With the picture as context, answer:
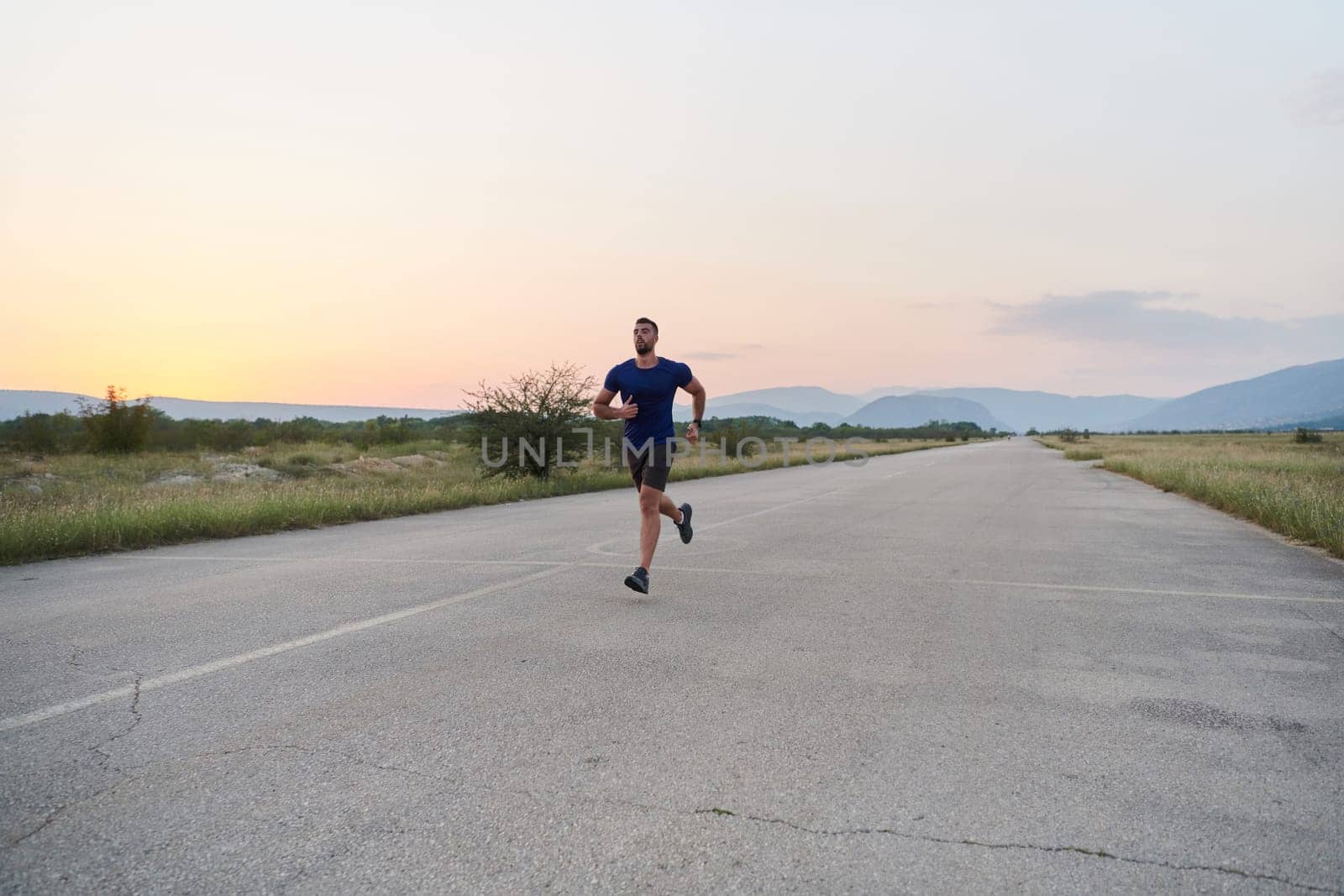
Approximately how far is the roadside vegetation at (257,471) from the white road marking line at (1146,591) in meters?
9.21

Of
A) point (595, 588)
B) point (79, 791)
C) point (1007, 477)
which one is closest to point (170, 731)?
point (79, 791)

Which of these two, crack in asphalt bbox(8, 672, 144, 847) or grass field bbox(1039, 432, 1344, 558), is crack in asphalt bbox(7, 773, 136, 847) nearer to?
crack in asphalt bbox(8, 672, 144, 847)

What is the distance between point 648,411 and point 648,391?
0.17 m

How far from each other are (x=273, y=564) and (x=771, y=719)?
20.9 feet

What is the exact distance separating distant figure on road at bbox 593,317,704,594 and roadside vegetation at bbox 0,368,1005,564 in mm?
6680

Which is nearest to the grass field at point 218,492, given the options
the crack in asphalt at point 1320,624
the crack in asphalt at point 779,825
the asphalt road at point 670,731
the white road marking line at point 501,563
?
the white road marking line at point 501,563

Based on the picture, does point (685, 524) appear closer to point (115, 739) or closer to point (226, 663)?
point (226, 663)

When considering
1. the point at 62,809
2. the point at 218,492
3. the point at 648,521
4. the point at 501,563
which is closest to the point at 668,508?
the point at 648,521

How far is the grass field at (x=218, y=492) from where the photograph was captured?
980 centimetres

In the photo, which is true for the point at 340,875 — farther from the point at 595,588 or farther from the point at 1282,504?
the point at 1282,504

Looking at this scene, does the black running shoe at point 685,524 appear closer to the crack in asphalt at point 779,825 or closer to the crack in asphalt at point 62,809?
the crack in asphalt at point 779,825

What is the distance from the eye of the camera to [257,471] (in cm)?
2770

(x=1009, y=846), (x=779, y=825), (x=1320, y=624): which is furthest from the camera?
(x=1320, y=624)

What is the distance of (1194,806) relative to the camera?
115 inches
